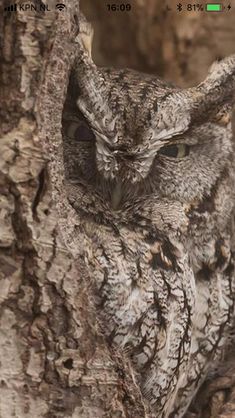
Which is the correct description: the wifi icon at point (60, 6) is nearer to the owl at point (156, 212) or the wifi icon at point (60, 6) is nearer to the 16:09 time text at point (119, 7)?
the owl at point (156, 212)

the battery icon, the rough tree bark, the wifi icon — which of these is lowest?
the rough tree bark

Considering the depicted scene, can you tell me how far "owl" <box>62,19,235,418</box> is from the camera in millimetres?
2105

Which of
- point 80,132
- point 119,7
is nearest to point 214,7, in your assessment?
point 119,7

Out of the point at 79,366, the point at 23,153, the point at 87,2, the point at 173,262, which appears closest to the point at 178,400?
the point at 173,262

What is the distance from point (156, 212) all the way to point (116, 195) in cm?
14

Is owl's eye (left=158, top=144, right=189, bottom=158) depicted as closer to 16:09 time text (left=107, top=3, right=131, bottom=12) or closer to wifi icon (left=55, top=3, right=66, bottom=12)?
wifi icon (left=55, top=3, right=66, bottom=12)

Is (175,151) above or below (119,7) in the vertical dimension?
below

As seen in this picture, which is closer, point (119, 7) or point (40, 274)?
point (40, 274)

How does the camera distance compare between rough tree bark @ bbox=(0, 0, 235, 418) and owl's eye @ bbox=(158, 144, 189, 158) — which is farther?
owl's eye @ bbox=(158, 144, 189, 158)

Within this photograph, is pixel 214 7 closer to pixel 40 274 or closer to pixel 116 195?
pixel 116 195

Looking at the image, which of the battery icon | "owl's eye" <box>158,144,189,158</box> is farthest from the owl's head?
the battery icon

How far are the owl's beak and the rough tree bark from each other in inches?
16.3

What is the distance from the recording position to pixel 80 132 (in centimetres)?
223

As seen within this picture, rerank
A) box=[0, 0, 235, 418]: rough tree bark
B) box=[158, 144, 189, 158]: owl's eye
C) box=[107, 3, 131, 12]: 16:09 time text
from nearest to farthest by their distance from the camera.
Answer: box=[0, 0, 235, 418]: rough tree bark < box=[158, 144, 189, 158]: owl's eye < box=[107, 3, 131, 12]: 16:09 time text
